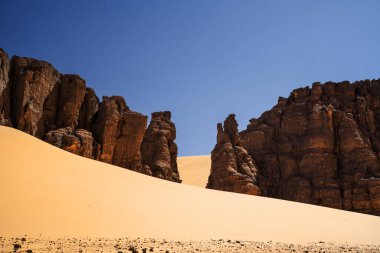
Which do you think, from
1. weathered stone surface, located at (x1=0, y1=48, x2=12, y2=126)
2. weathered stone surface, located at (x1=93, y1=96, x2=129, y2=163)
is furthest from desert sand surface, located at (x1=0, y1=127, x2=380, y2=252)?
weathered stone surface, located at (x1=93, y1=96, x2=129, y2=163)

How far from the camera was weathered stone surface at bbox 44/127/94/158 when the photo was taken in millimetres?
24594

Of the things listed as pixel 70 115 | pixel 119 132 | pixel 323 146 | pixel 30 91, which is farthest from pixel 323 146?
pixel 30 91

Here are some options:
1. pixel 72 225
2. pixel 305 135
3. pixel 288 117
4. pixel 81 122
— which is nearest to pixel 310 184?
pixel 305 135

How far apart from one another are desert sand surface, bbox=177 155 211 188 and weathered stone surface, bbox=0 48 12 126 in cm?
4865

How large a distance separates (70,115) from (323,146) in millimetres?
30794

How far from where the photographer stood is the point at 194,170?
8569 cm

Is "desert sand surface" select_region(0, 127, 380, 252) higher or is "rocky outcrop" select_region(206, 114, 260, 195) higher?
"rocky outcrop" select_region(206, 114, 260, 195)

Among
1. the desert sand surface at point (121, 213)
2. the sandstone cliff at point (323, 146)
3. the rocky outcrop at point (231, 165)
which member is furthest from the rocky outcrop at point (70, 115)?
the sandstone cliff at point (323, 146)

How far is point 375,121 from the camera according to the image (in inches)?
1802

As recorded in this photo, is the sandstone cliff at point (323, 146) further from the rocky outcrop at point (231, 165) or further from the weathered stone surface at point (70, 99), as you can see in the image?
the weathered stone surface at point (70, 99)

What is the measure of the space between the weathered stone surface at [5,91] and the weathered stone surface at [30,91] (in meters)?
0.49

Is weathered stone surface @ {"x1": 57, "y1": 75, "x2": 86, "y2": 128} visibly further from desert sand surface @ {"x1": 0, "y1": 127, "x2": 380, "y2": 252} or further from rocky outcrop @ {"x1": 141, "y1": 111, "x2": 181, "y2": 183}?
desert sand surface @ {"x1": 0, "y1": 127, "x2": 380, "y2": 252}

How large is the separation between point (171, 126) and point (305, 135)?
61.2ft

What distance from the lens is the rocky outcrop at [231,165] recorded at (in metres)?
38.2
